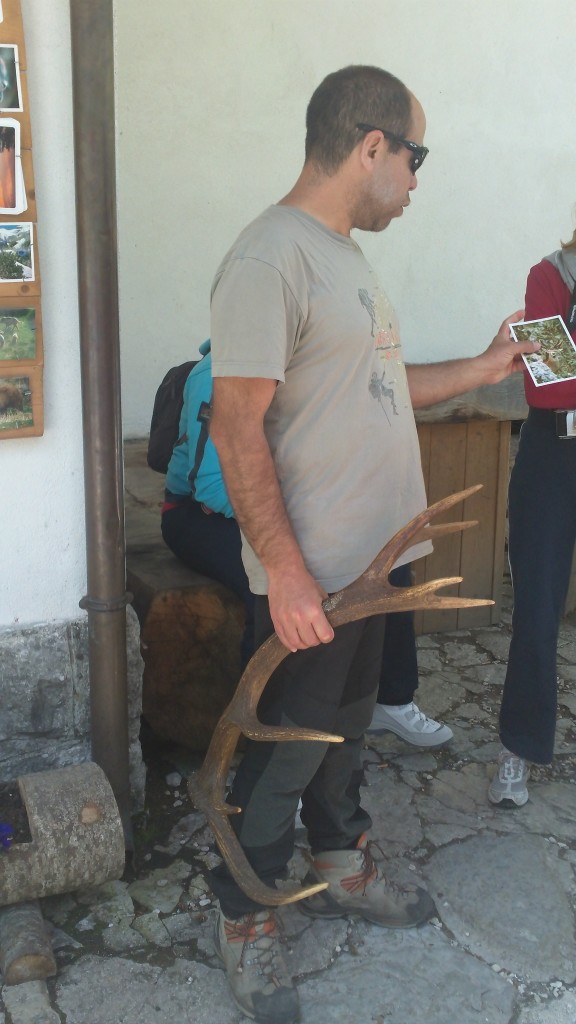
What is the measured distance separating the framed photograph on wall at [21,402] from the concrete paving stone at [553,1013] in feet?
5.49

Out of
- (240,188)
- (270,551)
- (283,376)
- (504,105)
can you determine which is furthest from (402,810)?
(504,105)

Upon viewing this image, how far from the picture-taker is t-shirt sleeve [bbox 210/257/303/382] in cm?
178

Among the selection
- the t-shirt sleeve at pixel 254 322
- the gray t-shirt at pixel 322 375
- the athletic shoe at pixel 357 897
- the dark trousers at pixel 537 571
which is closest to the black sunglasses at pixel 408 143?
the gray t-shirt at pixel 322 375

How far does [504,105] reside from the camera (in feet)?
14.8

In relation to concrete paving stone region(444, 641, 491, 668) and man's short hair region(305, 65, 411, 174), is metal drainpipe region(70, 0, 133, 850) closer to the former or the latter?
man's short hair region(305, 65, 411, 174)

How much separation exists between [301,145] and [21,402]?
2395 mm

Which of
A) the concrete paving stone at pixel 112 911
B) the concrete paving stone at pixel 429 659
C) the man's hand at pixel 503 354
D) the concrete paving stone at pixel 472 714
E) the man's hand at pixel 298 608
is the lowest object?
the concrete paving stone at pixel 112 911

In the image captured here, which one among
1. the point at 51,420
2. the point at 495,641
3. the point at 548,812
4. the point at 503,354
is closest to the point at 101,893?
the point at 51,420

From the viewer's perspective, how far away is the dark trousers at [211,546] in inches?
113

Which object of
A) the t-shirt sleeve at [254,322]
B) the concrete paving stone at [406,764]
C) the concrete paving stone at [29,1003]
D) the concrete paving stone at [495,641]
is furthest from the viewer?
the concrete paving stone at [495,641]

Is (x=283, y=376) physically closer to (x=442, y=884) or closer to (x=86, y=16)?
(x=86, y=16)

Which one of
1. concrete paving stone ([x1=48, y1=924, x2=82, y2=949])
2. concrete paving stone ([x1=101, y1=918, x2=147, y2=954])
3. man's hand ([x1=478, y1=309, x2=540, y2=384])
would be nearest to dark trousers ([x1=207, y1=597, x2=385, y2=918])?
concrete paving stone ([x1=101, y1=918, x2=147, y2=954])

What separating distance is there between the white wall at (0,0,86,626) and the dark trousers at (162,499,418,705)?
537 millimetres

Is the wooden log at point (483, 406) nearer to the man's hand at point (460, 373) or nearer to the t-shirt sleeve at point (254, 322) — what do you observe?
the man's hand at point (460, 373)
